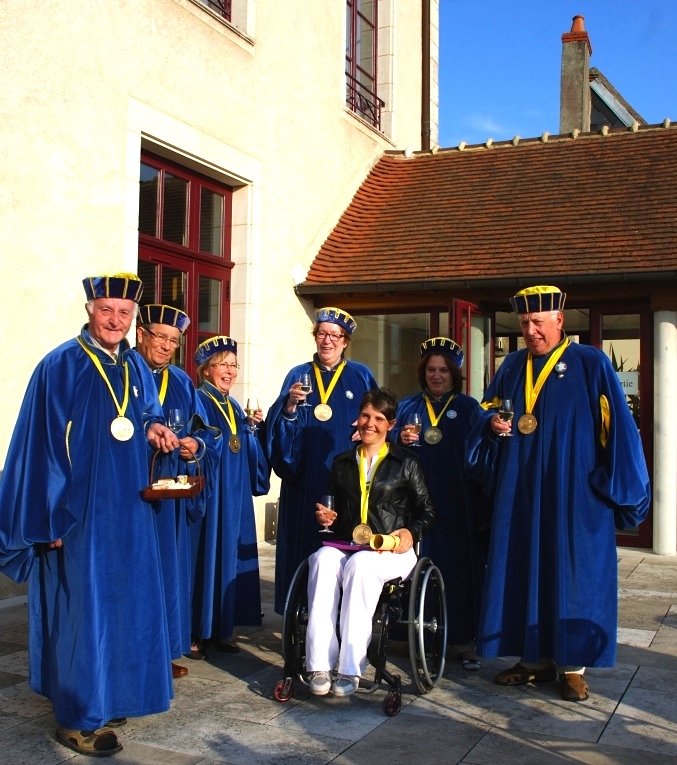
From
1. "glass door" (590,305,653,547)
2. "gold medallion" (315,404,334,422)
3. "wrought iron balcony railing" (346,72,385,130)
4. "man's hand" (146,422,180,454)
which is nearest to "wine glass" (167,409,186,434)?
"man's hand" (146,422,180,454)

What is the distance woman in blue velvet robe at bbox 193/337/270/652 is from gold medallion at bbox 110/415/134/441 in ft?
4.86

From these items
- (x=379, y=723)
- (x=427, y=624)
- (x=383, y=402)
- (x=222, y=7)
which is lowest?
(x=379, y=723)

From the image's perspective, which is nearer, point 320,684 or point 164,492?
point 164,492

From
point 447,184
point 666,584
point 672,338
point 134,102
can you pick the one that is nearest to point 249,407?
point 134,102

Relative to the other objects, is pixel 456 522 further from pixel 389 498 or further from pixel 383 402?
pixel 383 402

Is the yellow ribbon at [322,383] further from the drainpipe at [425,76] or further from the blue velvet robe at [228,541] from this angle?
the drainpipe at [425,76]

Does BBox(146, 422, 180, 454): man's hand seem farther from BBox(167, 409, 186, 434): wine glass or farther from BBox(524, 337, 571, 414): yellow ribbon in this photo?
BBox(524, 337, 571, 414): yellow ribbon

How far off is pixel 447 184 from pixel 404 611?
28.8ft

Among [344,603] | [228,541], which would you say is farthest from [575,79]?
[344,603]

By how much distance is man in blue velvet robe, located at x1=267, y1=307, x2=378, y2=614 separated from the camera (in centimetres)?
602

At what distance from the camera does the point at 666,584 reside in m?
8.30

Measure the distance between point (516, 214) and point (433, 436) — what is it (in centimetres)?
629

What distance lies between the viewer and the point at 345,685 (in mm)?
4664

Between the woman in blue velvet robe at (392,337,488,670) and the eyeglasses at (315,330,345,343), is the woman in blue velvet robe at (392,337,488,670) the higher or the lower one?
the lower one
